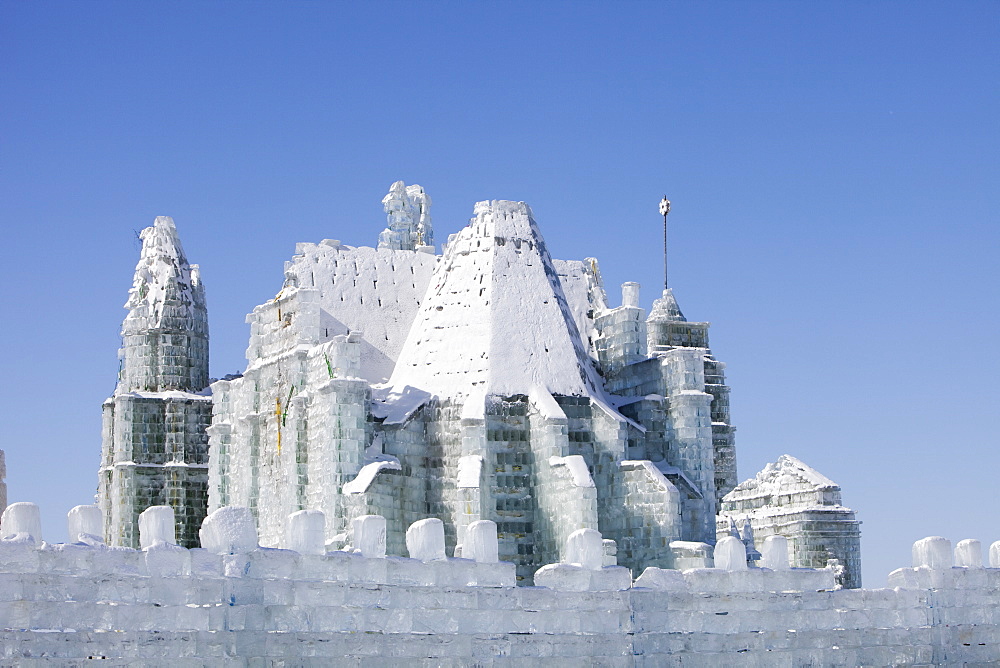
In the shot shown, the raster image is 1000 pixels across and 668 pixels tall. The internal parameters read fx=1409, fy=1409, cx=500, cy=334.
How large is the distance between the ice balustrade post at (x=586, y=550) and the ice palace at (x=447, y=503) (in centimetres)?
4

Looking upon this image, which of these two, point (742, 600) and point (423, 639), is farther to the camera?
point (742, 600)

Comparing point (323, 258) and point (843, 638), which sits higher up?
point (323, 258)

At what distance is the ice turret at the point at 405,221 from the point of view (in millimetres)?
42938

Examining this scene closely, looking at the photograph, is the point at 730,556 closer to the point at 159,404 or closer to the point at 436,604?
the point at 436,604

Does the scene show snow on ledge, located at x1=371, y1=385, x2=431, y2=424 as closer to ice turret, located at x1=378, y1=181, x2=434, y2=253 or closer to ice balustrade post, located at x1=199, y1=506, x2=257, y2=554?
ice turret, located at x1=378, y1=181, x2=434, y2=253

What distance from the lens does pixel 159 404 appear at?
4628 centimetres

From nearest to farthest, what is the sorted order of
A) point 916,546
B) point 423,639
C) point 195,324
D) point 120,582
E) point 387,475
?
1. point 120,582
2. point 423,639
3. point 916,546
4. point 387,475
5. point 195,324

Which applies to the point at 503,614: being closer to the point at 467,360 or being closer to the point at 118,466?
the point at 467,360

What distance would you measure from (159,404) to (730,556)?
3109 centimetres

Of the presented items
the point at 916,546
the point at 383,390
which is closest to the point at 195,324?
the point at 383,390

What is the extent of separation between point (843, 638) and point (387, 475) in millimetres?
13783

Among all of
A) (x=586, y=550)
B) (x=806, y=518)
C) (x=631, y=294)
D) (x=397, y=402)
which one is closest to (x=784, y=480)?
(x=806, y=518)

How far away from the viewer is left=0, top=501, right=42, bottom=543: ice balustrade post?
13.5 m

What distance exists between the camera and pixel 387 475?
31062mm
